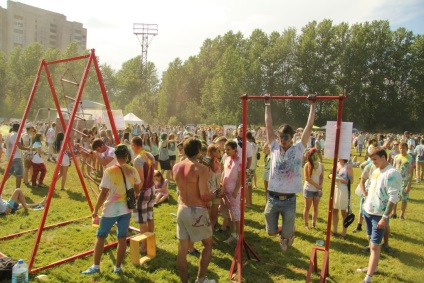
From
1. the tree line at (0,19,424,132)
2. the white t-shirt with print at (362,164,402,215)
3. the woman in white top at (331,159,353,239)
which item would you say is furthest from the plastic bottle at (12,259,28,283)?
the tree line at (0,19,424,132)

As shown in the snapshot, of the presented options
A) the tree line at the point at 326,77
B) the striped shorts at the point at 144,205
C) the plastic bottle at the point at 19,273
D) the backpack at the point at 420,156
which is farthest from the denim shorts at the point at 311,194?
the tree line at the point at 326,77

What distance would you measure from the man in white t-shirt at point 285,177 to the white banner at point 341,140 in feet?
1.28

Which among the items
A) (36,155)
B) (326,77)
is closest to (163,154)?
(36,155)

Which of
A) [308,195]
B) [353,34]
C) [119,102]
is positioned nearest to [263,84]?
[353,34]

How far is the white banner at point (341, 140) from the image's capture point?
4.81 m

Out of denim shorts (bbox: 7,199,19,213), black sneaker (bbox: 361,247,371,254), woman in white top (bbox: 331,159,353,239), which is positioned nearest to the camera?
black sneaker (bbox: 361,247,371,254)

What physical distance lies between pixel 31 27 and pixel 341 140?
11171 cm

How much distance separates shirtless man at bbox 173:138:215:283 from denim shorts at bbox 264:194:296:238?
1026 mm

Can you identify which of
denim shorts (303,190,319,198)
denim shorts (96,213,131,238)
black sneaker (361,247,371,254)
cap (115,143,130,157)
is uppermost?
cap (115,143,130,157)

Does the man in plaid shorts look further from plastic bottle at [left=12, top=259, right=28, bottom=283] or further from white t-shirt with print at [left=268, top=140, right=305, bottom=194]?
white t-shirt with print at [left=268, top=140, right=305, bottom=194]

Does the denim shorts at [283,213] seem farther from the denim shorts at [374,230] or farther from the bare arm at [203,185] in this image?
the denim shorts at [374,230]

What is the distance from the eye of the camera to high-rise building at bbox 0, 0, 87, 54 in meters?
92.9

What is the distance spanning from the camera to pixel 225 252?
6.34m


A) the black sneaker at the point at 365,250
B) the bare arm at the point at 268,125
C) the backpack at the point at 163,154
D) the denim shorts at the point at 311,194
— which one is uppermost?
the bare arm at the point at 268,125
